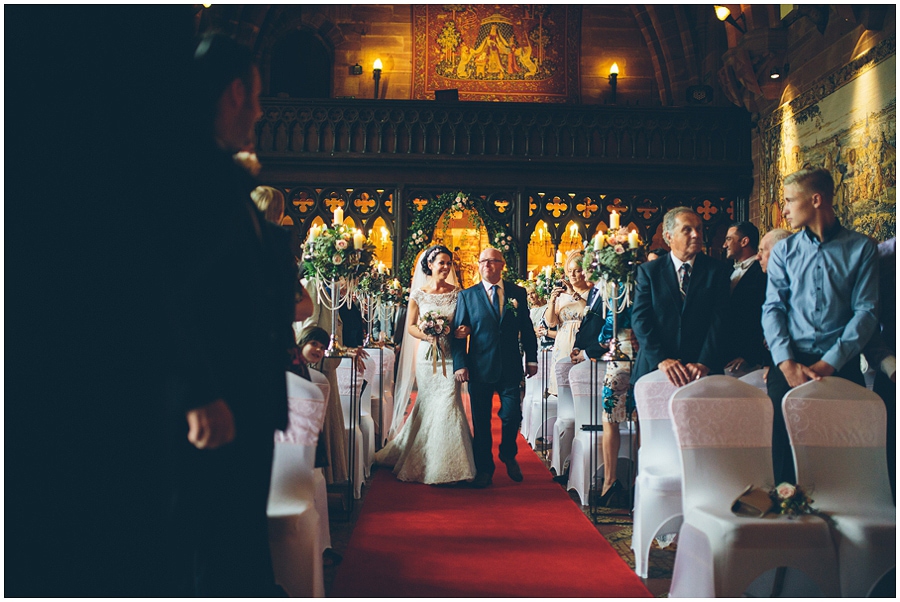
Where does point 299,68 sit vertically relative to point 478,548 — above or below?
above

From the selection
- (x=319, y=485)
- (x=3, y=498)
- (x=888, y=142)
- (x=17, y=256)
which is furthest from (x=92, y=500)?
(x=888, y=142)

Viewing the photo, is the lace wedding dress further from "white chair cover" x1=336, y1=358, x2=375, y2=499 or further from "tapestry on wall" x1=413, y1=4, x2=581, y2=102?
"tapestry on wall" x1=413, y1=4, x2=581, y2=102

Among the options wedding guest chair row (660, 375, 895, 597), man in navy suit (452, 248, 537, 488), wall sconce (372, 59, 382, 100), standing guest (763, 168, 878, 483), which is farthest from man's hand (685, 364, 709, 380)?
wall sconce (372, 59, 382, 100)

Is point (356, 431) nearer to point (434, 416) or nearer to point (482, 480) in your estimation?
point (434, 416)

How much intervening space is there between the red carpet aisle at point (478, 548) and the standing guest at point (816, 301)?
3.74 feet

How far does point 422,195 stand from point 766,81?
5.68 metres

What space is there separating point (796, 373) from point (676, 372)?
603 mm

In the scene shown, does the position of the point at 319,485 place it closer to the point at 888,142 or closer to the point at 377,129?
the point at 888,142

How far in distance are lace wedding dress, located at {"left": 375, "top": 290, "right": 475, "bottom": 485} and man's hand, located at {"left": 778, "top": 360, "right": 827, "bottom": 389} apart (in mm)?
2834

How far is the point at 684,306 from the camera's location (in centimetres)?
420

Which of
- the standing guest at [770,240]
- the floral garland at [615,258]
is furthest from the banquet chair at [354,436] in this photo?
the standing guest at [770,240]

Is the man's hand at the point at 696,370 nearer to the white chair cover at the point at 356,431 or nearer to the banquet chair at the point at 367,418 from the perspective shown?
the white chair cover at the point at 356,431

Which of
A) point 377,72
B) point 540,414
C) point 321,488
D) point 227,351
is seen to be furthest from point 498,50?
point 227,351

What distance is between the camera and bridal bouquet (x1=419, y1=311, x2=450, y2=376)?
18.7ft
